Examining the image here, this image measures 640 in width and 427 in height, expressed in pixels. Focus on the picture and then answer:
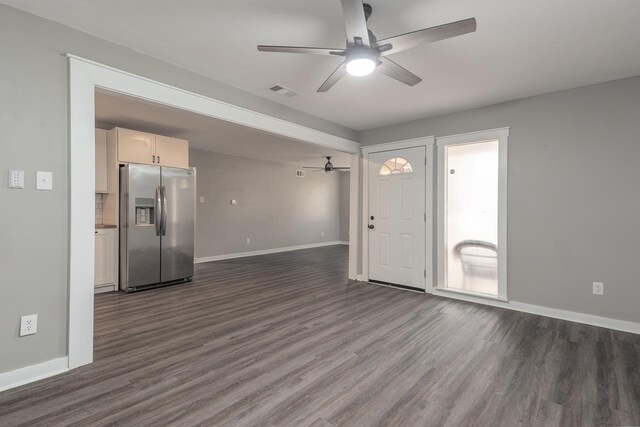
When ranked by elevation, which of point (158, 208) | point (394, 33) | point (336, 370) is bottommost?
point (336, 370)

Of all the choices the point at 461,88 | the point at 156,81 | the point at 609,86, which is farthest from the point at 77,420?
the point at 609,86

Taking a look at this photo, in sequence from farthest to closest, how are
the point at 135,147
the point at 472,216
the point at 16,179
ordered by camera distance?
1. the point at 472,216
2. the point at 135,147
3. the point at 16,179

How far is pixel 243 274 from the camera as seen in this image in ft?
18.5

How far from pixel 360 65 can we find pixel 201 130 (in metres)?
3.84

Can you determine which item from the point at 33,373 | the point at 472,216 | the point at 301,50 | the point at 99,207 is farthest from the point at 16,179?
the point at 472,216

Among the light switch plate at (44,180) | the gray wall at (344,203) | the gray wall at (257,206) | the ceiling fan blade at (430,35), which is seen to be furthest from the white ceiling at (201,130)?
the gray wall at (344,203)

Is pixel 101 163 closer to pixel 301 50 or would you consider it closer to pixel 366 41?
pixel 301 50

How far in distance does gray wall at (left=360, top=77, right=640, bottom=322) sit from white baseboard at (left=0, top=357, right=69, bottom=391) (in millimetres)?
4462

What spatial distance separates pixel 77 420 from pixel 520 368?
115 inches

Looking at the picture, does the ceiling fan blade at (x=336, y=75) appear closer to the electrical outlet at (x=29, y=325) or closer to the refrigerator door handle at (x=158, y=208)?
the electrical outlet at (x=29, y=325)

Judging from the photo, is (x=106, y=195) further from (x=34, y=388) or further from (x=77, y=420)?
(x=77, y=420)

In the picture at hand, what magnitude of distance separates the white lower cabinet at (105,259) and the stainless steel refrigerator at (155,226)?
111 mm

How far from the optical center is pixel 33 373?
2104 mm

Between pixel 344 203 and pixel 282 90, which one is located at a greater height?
pixel 282 90
